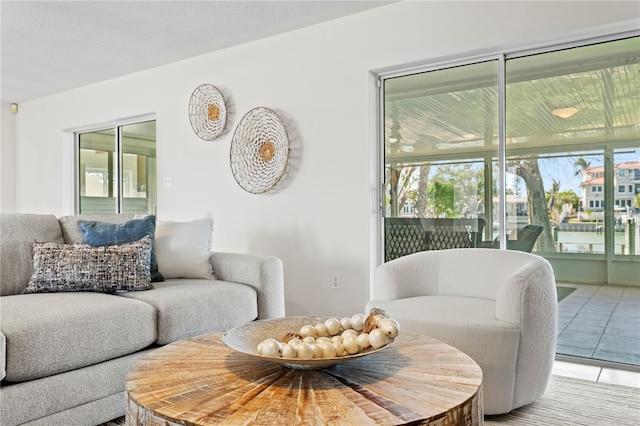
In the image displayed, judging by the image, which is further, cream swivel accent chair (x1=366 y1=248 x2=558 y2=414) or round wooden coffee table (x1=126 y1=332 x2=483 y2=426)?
cream swivel accent chair (x1=366 y1=248 x2=558 y2=414)

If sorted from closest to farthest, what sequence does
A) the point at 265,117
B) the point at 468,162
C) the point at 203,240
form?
the point at 203,240 < the point at 468,162 < the point at 265,117

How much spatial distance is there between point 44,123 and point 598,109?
5988mm

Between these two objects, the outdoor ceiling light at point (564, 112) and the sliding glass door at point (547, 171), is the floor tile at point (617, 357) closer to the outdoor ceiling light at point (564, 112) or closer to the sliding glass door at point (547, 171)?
the sliding glass door at point (547, 171)

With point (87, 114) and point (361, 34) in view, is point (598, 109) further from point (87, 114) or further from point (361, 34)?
point (87, 114)

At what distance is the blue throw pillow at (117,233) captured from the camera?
8.91 feet

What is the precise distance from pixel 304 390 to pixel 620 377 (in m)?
2.35

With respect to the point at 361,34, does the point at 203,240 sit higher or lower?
lower

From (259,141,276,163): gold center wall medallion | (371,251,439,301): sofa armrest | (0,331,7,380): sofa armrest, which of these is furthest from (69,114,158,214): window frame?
(0,331,7,380): sofa armrest

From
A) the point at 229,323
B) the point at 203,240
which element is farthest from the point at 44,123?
the point at 229,323

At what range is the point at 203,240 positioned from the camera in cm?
304

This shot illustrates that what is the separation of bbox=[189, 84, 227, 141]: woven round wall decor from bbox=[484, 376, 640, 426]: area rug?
314 cm

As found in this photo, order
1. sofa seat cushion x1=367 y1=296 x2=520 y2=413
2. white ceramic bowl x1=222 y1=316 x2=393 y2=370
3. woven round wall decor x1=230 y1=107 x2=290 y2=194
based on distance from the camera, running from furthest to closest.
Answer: woven round wall decor x1=230 y1=107 x2=290 y2=194 → sofa seat cushion x1=367 y1=296 x2=520 y2=413 → white ceramic bowl x1=222 y1=316 x2=393 y2=370

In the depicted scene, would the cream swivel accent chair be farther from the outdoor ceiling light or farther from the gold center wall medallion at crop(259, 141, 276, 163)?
the gold center wall medallion at crop(259, 141, 276, 163)

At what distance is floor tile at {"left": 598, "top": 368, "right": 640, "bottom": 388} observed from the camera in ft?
8.42
